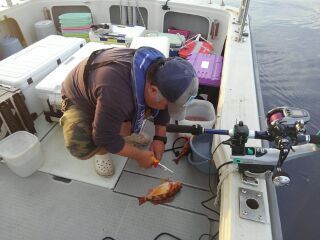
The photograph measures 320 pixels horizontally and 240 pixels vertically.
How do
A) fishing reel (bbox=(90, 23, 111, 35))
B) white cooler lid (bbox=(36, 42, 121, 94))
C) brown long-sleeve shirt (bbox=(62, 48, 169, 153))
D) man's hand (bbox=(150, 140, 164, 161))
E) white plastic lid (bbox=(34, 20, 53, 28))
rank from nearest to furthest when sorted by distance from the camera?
1. brown long-sleeve shirt (bbox=(62, 48, 169, 153))
2. man's hand (bbox=(150, 140, 164, 161))
3. white cooler lid (bbox=(36, 42, 121, 94))
4. fishing reel (bbox=(90, 23, 111, 35))
5. white plastic lid (bbox=(34, 20, 53, 28))

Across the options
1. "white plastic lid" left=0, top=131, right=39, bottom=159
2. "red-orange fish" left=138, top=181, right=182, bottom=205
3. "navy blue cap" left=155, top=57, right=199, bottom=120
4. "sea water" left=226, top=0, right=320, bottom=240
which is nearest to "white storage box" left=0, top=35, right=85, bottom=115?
"white plastic lid" left=0, top=131, right=39, bottom=159

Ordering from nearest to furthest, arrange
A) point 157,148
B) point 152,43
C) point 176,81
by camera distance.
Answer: point 176,81, point 157,148, point 152,43

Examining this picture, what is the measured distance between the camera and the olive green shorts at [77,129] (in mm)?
1497

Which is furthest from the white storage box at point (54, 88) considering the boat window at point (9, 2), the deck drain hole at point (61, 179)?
the boat window at point (9, 2)

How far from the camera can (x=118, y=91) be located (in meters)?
1.19

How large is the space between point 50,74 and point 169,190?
140cm

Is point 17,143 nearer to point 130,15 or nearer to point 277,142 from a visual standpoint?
point 277,142

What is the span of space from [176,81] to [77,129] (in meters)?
0.74

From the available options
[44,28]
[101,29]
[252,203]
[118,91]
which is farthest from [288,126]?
[44,28]

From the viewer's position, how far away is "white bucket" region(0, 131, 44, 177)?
1.72 metres

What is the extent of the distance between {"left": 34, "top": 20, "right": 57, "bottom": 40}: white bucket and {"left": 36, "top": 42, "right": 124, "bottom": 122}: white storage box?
45.4 inches

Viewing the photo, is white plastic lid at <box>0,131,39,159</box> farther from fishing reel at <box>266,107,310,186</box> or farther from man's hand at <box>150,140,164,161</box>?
fishing reel at <box>266,107,310,186</box>

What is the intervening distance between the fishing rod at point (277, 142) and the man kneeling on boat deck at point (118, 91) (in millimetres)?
314

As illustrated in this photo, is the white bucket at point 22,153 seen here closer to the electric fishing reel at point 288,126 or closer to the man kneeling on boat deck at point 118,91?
the man kneeling on boat deck at point 118,91
